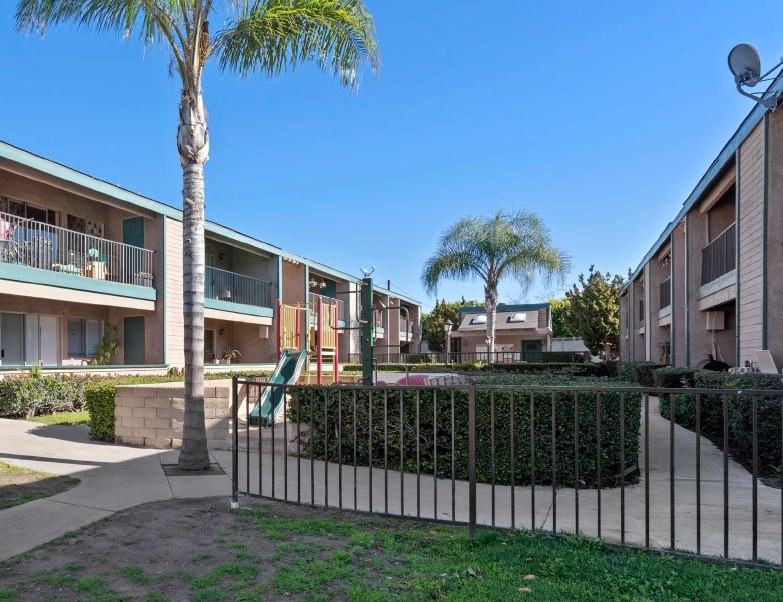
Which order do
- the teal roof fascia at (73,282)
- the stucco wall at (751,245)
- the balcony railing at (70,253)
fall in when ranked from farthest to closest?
the balcony railing at (70,253) → the teal roof fascia at (73,282) → the stucco wall at (751,245)

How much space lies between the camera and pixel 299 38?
8.02 metres

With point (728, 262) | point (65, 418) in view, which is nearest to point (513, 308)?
point (728, 262)

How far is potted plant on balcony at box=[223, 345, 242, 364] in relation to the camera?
2372 centimetres

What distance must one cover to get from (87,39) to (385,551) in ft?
29.5

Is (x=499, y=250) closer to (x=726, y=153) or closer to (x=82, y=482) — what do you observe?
(x=726, y=153)

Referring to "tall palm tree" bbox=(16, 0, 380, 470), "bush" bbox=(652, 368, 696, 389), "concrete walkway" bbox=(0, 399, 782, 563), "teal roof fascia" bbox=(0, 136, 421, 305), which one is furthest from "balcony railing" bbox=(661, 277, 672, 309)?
"tall palm tree" bbox=(16, 0, 380, 470)

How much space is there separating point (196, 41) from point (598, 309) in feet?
100

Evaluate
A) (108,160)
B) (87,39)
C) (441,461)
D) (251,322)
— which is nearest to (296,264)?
(251,322)

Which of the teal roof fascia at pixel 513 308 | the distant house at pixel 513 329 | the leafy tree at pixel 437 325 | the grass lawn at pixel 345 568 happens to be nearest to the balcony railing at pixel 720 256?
the grass lawn at pixel 345 568

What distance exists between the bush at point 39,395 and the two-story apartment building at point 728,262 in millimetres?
13573

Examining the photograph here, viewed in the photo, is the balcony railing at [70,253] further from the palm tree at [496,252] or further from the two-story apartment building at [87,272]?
the palm tree at [496,252]

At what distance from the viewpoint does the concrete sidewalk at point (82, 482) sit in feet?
14.9

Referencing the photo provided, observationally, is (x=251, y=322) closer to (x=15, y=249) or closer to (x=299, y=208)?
(x=299, y=208)

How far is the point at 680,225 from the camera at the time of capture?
17.0 meters
